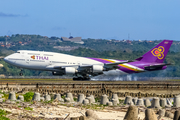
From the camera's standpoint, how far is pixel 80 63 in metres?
60.0

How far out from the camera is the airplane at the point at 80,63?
185ft

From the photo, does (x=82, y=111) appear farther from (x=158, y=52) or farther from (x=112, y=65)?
(x=158, y=52)

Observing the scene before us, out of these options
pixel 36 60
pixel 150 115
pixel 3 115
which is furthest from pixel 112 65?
pixel 150 115

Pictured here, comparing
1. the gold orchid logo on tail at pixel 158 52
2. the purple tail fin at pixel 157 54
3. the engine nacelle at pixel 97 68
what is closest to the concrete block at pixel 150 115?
the engine nacelle at pixel 97 68

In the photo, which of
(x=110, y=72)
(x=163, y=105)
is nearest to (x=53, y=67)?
(x=110, y=72)

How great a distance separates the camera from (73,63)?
60.0 m

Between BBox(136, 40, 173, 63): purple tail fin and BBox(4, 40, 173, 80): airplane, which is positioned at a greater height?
BBox(136, 40, 173, 63): purple tail fin

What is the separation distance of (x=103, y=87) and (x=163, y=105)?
49.8 ft

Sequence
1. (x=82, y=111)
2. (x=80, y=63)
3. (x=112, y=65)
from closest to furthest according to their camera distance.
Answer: (x=82, y=111)
(x=112, y=65)
(x=80, y=63)

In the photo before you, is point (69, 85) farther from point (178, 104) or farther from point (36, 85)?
point (178, 104)

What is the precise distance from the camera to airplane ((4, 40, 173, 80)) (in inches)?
2226

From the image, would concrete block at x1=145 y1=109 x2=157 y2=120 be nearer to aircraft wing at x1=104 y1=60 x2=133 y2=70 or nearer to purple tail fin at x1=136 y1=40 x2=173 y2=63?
aircraft wing at x1=104 y1=60 x2=133 y2=70

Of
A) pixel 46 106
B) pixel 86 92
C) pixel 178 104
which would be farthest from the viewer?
pixel 86 92

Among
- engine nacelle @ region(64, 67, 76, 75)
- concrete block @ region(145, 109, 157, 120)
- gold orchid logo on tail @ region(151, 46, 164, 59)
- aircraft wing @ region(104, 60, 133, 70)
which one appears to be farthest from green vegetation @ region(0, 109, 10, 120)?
gold orchid logo on tail @ region(151, 46, 164, 59)
